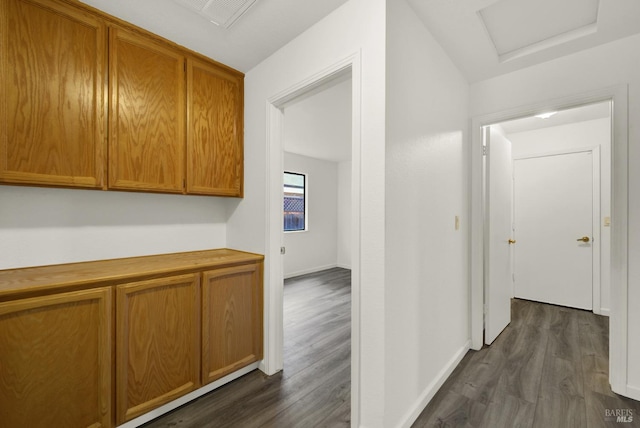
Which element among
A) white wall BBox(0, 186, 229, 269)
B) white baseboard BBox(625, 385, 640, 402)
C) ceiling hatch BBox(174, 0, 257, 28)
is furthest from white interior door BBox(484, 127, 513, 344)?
white wall BBox(0, 186, 229, 269)

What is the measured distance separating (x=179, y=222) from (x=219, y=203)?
1.26 ft

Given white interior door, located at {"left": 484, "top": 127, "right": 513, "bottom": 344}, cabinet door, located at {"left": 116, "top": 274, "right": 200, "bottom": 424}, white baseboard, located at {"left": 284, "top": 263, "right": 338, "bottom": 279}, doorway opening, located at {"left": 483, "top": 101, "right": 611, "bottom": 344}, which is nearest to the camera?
cabinet door, located at {"left": 116, "top": 274, "right": 200, "bottom": 424}

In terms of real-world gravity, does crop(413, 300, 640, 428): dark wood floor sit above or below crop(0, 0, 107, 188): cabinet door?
below

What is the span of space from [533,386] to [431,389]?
80cm

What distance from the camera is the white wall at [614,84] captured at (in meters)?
1.76

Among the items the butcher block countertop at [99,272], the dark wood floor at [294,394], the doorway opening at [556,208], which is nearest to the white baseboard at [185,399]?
the dark wood floor at [294,394]

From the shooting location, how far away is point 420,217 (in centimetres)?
164

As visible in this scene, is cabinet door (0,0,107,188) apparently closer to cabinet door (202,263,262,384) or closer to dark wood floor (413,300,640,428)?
cabinet door (202,263,262,384)

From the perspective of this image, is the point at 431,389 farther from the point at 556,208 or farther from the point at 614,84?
the point at 556,208

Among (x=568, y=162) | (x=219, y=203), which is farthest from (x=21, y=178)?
(x=568, y=162)

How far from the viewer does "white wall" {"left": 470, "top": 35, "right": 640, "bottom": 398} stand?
69.2 inches

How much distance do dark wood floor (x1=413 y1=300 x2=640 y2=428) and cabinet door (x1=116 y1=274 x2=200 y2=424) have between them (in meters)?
1.48

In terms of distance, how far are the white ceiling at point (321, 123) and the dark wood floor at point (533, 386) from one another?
224 centimetres

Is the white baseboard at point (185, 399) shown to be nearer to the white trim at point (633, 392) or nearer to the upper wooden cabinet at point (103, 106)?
the upper wooden cabinet at point (103, 106)
